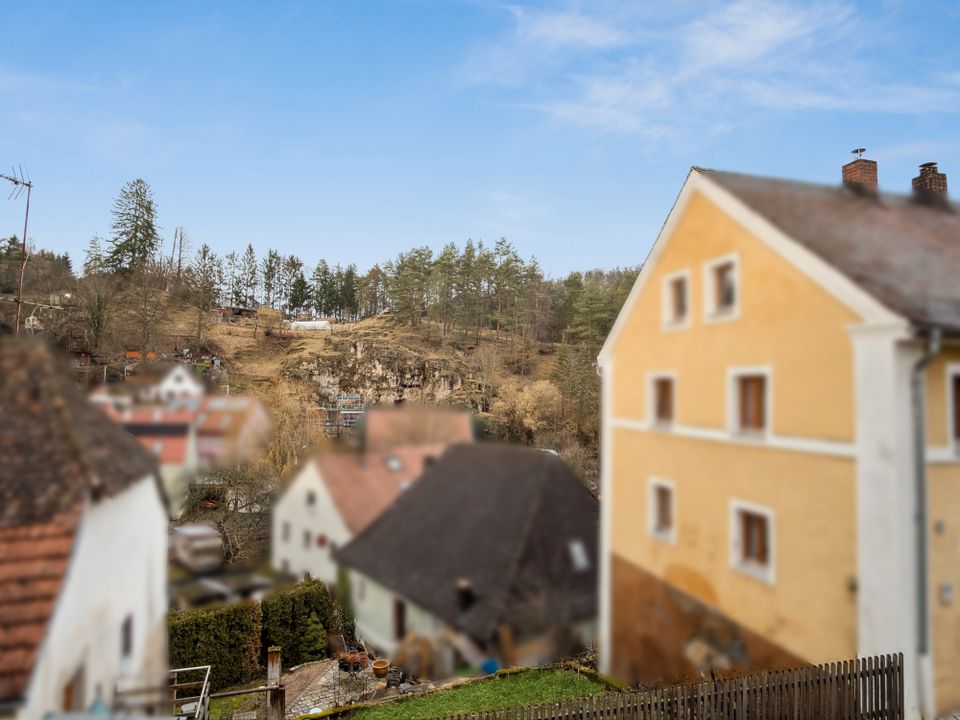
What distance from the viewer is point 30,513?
1.75 meters

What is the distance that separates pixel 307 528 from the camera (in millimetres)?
2043

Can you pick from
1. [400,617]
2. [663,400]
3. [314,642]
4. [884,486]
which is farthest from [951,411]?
[314,642]

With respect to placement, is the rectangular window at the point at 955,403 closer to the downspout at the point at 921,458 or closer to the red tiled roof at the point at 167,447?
the downspout at the point at 921,458

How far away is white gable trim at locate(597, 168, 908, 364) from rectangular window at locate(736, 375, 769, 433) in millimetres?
432

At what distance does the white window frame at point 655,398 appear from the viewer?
2428mm

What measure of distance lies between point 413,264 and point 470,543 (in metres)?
1.75

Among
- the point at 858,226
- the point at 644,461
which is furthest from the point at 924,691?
the point at 858,226

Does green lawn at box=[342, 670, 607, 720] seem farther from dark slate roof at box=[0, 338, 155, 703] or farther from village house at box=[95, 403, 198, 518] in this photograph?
dark slate roof at box=[0, 338, 155, 703]

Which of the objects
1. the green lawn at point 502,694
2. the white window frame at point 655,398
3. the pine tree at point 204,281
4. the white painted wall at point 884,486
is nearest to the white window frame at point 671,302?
the white window frame at point 655,398

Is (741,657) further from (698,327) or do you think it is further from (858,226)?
(858,226)

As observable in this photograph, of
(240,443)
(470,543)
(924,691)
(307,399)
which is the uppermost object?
(307,399)

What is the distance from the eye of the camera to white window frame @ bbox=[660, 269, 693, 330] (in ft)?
7.97

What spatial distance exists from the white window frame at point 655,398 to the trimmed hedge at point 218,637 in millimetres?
3420

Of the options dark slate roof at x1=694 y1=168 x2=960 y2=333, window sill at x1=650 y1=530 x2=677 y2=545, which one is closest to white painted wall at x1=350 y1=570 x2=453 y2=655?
window sill at x1=650 y1=530 x2=677 y2=545
